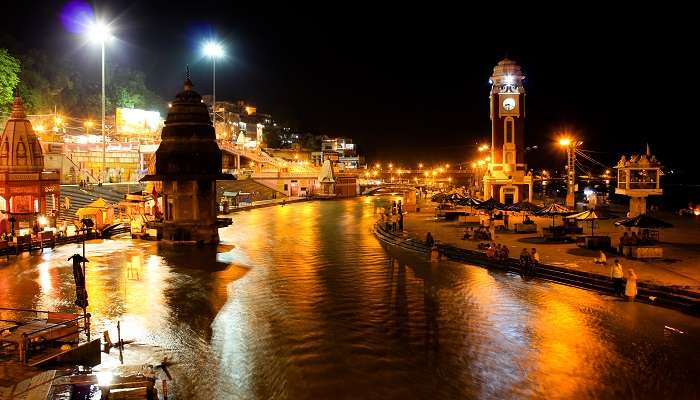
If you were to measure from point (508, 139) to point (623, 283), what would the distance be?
3496 centimetres

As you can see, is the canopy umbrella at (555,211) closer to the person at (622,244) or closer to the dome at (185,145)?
the person at (622,244)

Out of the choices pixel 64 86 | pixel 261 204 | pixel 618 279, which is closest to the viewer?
pixel 618 279

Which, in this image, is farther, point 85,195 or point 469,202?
point 85,195

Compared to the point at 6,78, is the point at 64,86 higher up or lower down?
higher up

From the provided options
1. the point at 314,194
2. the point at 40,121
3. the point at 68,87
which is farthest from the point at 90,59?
the point at 314,194

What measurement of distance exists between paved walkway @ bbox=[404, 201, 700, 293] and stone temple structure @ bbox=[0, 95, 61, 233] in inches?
856

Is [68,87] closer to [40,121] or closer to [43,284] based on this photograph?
[40,121]

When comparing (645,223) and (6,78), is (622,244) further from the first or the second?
(6,78)

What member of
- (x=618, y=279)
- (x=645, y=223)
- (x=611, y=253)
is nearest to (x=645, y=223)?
(x=645, y=223)

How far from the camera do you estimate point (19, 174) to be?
1215 inches

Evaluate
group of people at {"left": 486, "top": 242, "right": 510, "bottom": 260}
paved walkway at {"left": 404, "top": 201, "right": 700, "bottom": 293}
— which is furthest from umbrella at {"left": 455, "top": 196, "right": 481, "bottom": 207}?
group of people at {"left": 486, "top": 242, "right": 510, "bottom": 260}

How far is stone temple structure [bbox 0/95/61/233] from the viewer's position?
100 feet

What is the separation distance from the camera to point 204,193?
29234 millimetres

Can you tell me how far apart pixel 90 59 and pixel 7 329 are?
7387cm
